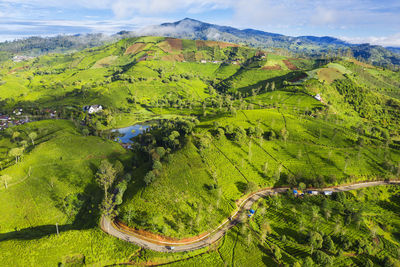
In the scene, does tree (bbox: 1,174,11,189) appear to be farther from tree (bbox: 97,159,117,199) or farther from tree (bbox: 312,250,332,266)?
tree (bbox: 312,250,332,266)

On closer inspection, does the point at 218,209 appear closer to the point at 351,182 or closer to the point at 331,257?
the point at 331,257

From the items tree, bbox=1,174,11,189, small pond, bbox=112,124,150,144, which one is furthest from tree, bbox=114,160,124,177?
small pond, bbox=112,124,150,144

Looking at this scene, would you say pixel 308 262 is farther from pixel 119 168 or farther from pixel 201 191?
pixel 119 168

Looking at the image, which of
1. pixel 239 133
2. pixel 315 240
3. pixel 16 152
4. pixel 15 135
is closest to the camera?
pixel 315 240

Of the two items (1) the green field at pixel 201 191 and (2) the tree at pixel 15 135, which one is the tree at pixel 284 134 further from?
(2) the tree at pixel 15 135

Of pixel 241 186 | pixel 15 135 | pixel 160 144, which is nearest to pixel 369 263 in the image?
pixel 241 186

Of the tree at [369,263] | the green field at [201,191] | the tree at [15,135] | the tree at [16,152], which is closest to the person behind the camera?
the tree at [369,263]

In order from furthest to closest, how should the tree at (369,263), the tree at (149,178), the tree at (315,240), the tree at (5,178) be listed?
1. the tree at (149,178)
2. the tree at (5,178)
3. the tree at (315,240)
4. the tree at (369,263)

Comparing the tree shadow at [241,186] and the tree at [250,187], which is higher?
the tree at [250,187]

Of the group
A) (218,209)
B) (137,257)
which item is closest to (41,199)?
(137,257)

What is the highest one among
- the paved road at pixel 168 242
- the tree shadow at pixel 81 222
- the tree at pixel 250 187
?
the tree at pixel 250 187

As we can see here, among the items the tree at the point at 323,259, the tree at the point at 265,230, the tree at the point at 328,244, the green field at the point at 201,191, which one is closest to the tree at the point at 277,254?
the green field at the point at 201,191
